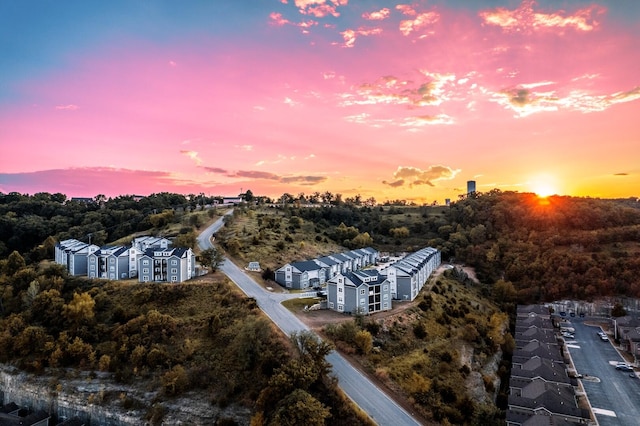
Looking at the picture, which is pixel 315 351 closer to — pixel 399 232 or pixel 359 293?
pixel 359 293

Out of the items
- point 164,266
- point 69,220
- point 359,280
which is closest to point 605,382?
point 359,280

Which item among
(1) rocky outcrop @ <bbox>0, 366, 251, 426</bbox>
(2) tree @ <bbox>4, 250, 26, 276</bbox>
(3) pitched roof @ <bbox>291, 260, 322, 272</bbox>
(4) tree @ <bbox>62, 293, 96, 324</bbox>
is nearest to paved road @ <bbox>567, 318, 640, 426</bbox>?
(1) rocky outcrop @ <bbox>0, 366, 251, 426</bbox>

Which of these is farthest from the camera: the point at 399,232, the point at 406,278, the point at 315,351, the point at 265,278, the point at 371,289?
the point at 399,232

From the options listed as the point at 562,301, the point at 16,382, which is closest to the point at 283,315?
the point at 16,382

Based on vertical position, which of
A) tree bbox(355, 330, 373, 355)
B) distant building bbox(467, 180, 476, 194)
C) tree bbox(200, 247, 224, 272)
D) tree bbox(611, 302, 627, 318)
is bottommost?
tree bbox(611, 302, 627, 318)

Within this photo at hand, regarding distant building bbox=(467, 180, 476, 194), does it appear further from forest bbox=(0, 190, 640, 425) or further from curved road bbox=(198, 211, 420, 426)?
curved road bbox=(198, 211, 420, 426)

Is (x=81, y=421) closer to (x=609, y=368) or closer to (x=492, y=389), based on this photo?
(x=492, y=389)
